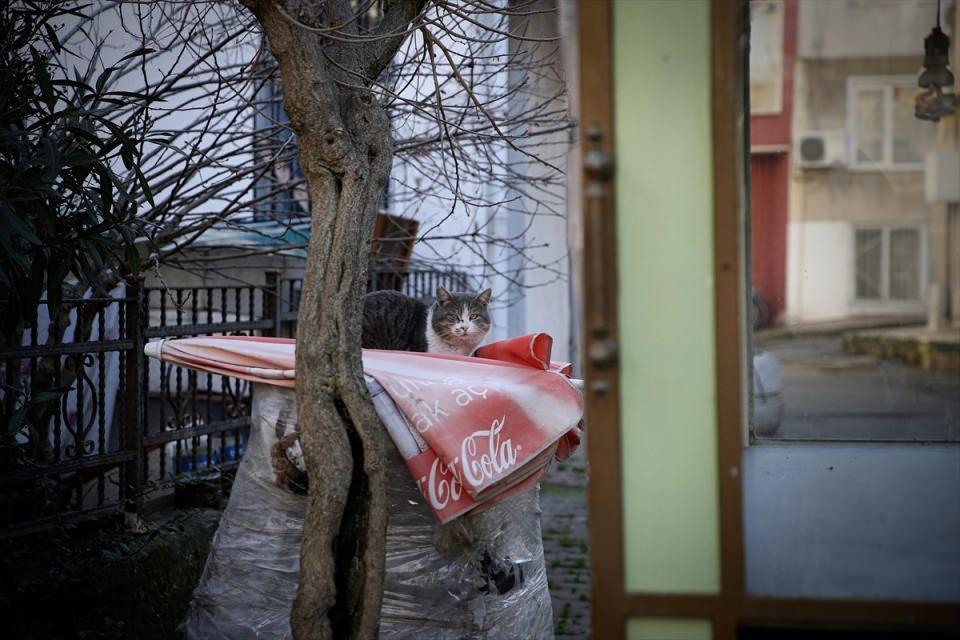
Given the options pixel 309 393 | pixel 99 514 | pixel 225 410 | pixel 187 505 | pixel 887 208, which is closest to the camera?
pixel 309 393

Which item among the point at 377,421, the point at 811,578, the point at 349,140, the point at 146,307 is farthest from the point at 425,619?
the point at 146,307

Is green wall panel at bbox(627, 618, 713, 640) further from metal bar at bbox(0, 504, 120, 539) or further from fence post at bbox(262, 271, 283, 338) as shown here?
fence post at bbox(262, 271, 283, 338)

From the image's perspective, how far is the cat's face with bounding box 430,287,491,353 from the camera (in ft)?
17.5

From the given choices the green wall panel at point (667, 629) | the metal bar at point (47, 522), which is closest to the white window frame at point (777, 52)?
the green wall panel at point (667, 629)

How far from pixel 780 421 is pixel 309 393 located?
14.6ft

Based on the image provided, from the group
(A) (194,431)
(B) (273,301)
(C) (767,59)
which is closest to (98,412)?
(A) (194,431)

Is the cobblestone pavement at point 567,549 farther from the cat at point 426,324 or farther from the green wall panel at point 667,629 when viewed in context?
the green wall panel at point 667,629

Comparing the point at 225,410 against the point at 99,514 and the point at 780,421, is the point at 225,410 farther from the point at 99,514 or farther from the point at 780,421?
the point at 780,421

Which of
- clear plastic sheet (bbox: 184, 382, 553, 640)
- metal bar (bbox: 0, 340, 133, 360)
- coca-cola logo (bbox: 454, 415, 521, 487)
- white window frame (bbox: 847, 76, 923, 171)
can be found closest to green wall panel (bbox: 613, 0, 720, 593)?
coca-cola logo (bbox: 454, 415, 521, 487)

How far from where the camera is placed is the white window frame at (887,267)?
6156 millimetres

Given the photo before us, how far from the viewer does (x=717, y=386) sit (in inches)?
85.0

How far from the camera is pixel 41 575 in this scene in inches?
145

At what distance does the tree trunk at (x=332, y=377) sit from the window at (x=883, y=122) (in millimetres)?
4157

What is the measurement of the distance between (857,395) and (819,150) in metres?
2.86
